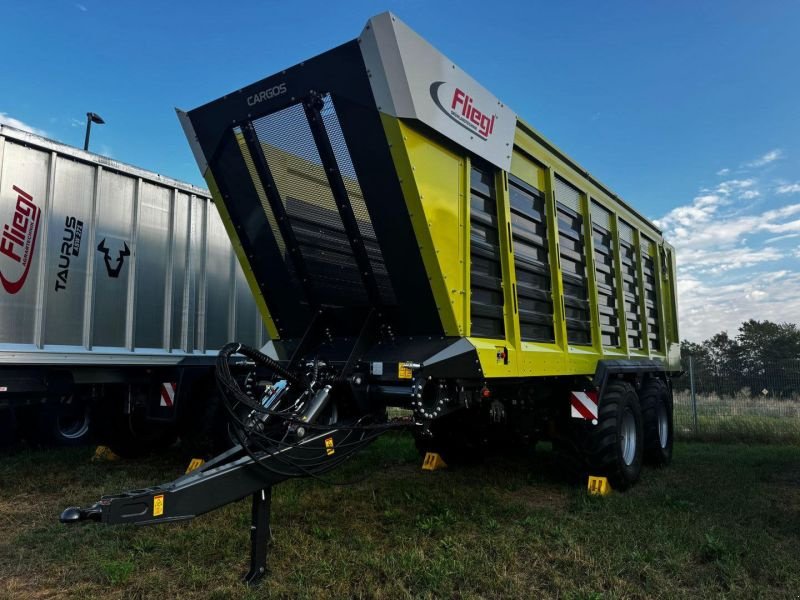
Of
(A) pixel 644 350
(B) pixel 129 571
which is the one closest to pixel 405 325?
(B) pixel 129 571

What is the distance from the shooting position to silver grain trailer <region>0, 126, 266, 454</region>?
206 inches

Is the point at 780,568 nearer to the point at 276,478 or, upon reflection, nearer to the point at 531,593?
the point at 531,593

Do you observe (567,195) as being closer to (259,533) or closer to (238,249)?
(238,249)

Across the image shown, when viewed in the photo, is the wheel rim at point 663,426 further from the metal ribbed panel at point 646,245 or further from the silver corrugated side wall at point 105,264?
the silver corrugated side wall at point 105,264

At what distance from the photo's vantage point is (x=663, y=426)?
757 centimetres

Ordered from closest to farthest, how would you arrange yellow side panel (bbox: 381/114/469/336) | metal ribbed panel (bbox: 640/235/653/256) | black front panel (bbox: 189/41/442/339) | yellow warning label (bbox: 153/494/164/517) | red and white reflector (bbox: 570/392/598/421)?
1. yellow warning label (bbox: 153/494/164/517)
2. yellow side panel (bbox: 381/114/469/336)
3. black front panel (bbox: 189/41/442/339)
4. red and white reflector (bbox: 570/392/598/421)
5. metal ribbed panel (bbox: 640/235/653/256)

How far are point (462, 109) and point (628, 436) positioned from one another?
13.3 ft

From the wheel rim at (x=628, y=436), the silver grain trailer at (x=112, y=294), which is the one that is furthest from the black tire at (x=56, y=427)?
the wheel rim at (x=628, y=436)

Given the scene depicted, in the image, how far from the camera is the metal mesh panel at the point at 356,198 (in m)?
3.76

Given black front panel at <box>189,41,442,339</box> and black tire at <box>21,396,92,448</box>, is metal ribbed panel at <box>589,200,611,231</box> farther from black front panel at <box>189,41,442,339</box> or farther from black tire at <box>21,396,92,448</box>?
black tire at <box>21,396,92,448</box>

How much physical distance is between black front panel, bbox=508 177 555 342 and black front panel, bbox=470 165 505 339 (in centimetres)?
30

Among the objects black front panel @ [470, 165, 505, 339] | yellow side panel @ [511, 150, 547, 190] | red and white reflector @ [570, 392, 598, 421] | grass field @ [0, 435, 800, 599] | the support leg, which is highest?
yellow side panel @ [511, 150, 547, 190]

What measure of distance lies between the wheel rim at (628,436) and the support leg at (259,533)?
400cm

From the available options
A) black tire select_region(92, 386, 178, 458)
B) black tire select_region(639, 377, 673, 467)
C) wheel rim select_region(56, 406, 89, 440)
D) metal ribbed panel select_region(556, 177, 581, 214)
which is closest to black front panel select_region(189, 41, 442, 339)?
metal ribbed panel select_region(556, 177, 581, 214)
